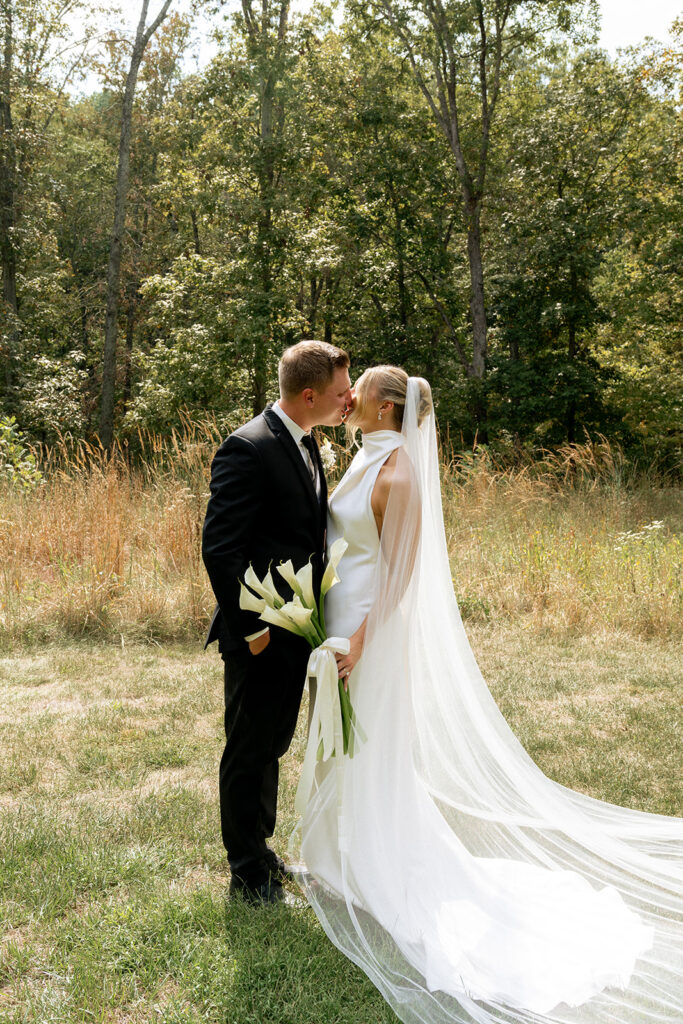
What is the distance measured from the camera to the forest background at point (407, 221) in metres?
18.9

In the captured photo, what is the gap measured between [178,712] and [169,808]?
1.54 m

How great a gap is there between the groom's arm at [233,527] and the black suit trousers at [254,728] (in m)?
0.16

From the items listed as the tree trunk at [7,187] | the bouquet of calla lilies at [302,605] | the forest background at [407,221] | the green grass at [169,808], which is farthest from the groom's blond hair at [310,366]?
the tree trunk at [7,187]

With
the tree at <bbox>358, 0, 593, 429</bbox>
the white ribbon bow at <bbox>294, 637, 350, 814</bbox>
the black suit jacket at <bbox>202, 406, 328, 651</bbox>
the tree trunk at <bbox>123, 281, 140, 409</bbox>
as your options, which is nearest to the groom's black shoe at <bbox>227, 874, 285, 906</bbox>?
the white ribbon bow at <bbox>294, 637, 350, 814</bbox>

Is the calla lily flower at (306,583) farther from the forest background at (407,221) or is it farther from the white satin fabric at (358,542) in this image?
the forest background at (407,221)

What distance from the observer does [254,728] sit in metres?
3.16

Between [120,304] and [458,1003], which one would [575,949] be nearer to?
[458,1003]

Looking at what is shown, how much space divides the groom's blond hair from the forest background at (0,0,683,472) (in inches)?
594

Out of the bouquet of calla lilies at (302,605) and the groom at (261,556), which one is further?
the groom at (261,556)

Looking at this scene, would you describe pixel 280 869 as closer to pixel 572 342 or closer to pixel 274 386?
pixel 274 386

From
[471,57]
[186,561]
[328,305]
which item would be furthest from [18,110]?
[186,561]

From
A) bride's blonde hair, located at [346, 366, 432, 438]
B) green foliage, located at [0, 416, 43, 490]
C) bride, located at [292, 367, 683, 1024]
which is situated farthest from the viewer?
green foliage, located at [0, 416, 43, 490]

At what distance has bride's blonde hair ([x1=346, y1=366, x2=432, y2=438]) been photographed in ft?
11.3

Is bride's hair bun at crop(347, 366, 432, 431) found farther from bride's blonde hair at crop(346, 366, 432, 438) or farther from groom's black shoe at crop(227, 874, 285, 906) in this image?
groom's black shoe at crop(227, 874, 285, 906)
